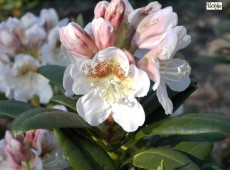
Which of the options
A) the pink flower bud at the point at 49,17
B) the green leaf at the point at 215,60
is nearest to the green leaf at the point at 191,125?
the pink flower bud at the point at 49,17

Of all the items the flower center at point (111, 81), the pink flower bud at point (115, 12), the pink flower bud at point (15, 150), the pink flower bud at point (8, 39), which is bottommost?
the pink flower bud at point (8, 39)

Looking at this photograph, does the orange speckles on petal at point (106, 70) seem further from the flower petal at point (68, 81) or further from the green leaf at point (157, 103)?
the green leaf at point (157, 103)

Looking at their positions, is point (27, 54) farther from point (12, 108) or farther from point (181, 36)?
point (181, 36)

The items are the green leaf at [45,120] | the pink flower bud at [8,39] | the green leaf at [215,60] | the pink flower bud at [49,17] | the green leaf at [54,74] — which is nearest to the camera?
the green leaf at [45,120]

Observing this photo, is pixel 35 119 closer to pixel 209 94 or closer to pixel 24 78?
pixel 24 78

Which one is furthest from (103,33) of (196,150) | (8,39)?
(8,39)
